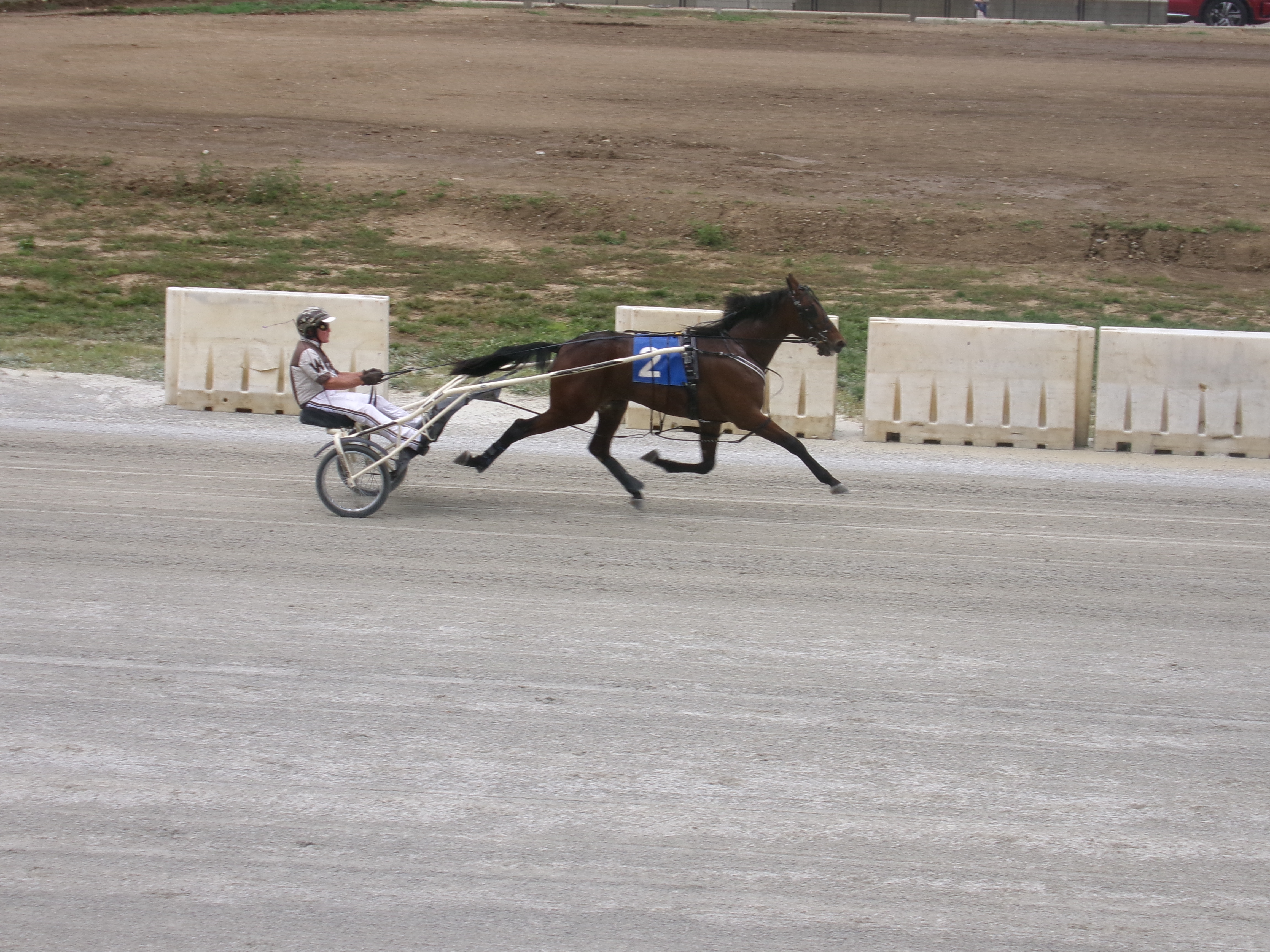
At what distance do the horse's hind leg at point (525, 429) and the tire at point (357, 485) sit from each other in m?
0.74

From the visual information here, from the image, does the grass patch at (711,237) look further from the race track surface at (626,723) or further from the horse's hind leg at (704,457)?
the race track surface at (626,723)

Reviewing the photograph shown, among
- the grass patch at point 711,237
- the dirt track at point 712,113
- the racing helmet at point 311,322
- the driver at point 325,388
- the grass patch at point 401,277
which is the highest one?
the dirt track at point 712,113

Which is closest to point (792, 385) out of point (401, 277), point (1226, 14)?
point (401, 277)

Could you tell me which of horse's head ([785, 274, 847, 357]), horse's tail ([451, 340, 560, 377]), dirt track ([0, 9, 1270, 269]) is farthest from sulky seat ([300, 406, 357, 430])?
dirt track ([0, 9, 1270, 269])

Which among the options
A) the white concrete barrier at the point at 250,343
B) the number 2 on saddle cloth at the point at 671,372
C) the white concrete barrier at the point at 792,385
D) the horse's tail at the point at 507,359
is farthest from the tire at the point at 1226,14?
the horse's tail at the point at 507,359

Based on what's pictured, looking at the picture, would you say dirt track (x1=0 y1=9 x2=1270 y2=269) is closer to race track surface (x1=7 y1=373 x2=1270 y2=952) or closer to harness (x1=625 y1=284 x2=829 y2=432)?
harness (x1=625 y1=284 x2=829 y2=432)

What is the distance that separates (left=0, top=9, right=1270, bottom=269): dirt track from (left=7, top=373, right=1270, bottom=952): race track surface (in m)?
12.4

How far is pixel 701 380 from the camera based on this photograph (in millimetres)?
9578

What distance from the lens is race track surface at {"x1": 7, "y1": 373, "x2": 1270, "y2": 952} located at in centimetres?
436

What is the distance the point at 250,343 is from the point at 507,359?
4000mm

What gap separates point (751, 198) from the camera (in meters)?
21.6

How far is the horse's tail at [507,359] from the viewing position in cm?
963

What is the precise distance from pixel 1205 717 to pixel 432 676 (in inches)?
134

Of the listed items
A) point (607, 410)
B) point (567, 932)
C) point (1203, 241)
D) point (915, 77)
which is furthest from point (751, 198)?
point (567, 932)
